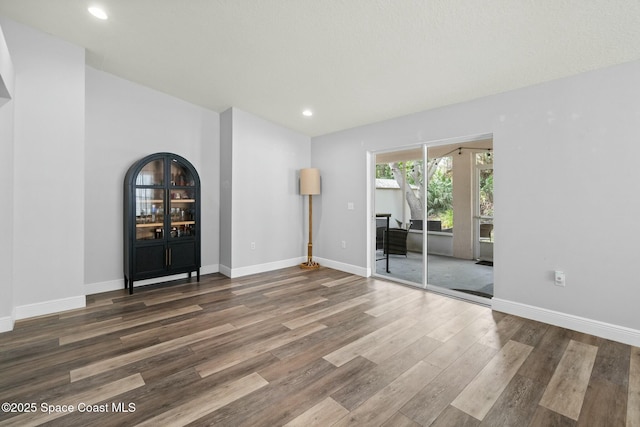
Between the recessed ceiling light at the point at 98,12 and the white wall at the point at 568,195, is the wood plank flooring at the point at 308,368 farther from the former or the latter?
the recessed ceiling light at the point at 98,12

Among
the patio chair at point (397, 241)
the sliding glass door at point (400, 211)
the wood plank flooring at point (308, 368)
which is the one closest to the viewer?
the wood plank flooring at point (308, 368)

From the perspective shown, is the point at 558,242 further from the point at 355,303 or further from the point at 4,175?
the point at 4,175

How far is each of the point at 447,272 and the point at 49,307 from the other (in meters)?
5.18

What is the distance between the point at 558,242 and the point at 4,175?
538 cm

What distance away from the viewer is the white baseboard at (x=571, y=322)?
8.18 feet

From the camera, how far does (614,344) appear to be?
97.9 inches

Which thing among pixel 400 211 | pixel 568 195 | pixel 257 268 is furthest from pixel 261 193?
pixel 568 195

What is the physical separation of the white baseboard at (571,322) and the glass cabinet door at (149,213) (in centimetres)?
440

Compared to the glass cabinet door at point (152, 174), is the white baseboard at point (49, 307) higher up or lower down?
lower down

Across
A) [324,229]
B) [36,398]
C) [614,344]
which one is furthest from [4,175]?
[614,344]

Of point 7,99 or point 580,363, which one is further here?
point 7,99

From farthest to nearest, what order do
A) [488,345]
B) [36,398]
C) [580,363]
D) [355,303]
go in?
[355,303]
[488,345]
[580,363]
[36,398]

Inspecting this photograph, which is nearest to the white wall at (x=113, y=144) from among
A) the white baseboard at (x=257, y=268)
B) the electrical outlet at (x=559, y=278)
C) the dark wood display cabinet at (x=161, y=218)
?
the dark wood display cabinet at (x=161, y=218)

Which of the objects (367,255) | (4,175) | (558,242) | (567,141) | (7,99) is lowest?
(367,255)
